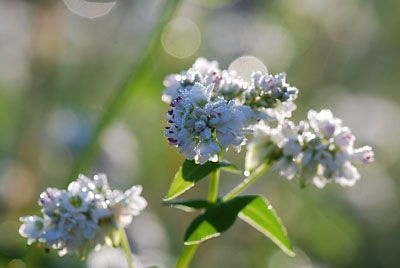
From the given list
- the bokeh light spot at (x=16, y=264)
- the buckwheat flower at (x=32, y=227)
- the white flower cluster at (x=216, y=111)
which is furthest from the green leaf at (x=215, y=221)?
the bokeh light spot at (x=16, y=264)

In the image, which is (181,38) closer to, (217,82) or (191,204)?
(217,82)

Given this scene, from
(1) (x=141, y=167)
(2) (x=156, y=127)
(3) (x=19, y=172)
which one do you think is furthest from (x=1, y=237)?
(2) (x=156, y=127)

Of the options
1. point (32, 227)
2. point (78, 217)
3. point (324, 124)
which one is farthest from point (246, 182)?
point (32, 227)

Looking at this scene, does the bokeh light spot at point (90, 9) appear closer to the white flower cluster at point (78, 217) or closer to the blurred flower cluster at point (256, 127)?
the blurred flower cluster at point (256, 127)

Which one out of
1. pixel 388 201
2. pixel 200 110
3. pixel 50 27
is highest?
pixel 50 27

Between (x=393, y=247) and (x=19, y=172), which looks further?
(x=393, y=247)

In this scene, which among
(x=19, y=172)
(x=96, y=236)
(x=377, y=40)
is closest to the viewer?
(x=96, y=236)

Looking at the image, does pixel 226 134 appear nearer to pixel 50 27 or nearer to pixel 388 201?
pixel 50 27

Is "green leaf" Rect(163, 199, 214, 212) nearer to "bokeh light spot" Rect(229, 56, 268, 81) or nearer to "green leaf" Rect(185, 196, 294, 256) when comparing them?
"green leaf" Rect(185, 196, 294, 256)
